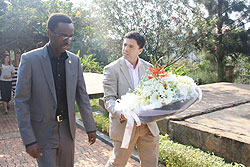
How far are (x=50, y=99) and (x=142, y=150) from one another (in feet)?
3.97

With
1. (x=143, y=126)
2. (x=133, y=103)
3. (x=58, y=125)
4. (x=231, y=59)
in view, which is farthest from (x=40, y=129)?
(x=231, y=59)

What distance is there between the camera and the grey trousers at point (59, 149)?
205cm

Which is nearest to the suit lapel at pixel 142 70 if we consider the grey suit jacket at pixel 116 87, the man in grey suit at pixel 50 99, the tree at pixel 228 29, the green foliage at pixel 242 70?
the grey suit jacket at pixel 116 87

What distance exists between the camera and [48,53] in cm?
215

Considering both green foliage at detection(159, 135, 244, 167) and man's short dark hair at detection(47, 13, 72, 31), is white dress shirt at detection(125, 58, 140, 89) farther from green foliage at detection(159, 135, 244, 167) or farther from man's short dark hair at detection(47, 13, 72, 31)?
green foliage at detection(159, 135, 244, 167)

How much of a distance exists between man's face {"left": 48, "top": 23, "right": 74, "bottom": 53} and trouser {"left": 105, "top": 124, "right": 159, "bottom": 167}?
1.19m

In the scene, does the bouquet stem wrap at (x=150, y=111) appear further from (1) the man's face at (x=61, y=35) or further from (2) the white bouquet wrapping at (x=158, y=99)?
(1) the man's face at (x=61, y=35)

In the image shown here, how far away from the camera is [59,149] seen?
2154 mm

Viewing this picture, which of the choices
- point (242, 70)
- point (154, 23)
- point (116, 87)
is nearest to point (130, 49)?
point (116, 87)


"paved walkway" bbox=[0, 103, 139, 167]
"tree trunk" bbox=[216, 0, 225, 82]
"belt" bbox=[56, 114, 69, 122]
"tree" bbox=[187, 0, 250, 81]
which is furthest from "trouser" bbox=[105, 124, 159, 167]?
"tree trunk" bbox=[216, 0, 225, 82]

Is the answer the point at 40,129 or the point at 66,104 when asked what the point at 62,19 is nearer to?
the point at 66,104

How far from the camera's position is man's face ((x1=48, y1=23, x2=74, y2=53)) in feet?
6.66

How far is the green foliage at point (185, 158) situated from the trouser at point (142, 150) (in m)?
0.93

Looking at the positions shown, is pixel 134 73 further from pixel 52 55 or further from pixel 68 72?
pixel 52 55
